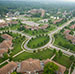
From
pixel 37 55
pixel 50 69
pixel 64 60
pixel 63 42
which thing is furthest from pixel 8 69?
pixel 63 42

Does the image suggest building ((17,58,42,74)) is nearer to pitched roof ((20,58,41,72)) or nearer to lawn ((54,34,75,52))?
pitched roof ((20,58,41,72))

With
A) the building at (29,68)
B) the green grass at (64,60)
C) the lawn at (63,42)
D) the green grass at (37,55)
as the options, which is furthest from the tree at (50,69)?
the lawn at (63,42)

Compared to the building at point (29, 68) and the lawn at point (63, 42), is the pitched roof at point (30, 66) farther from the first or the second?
the lawn at point (63, 42)

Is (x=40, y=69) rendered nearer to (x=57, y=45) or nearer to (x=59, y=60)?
(x=59, y=60)

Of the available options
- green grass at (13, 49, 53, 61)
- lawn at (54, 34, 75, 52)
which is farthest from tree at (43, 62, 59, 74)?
lawn at (54, 34, 75, 52)

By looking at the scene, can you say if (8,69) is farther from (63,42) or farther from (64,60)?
(63,42)

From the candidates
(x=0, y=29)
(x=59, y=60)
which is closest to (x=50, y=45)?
(x=59, y=60)
